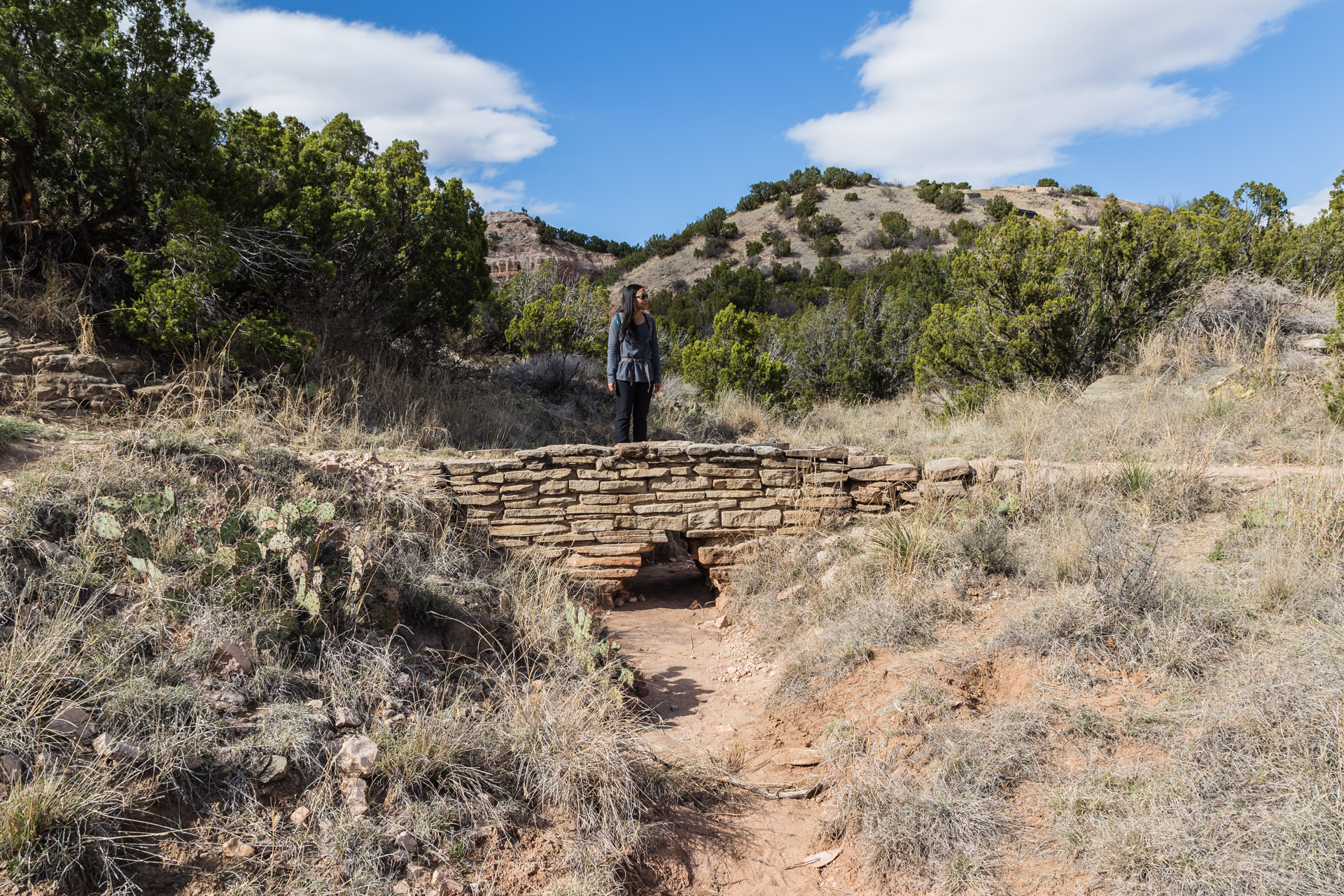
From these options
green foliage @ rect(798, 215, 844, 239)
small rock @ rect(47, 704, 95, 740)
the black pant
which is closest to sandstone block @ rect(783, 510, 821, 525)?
the black pant

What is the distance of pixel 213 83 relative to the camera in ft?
22.7

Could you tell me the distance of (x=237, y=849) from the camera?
253 centimetres

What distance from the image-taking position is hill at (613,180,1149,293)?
29203 mm

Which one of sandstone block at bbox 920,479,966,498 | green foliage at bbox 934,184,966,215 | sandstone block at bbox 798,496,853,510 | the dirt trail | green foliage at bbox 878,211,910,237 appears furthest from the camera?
green foliage at bbox 934,184,966,215

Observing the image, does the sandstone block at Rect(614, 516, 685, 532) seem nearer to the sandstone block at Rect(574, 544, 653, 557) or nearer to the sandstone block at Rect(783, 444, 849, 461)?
the sandstone block at Rect(574, 544, 653, 557)

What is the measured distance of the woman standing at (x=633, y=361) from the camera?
668 centimetres

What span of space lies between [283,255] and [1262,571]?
849 centimetres

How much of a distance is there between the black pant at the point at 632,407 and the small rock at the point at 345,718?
390cm

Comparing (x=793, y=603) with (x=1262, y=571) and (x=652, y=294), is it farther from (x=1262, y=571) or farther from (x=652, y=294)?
(x=652, y=294)

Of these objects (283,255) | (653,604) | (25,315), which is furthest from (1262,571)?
(25,315)

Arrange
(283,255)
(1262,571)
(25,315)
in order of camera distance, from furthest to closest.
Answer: (283,255) < (25,315) < (1262,571)

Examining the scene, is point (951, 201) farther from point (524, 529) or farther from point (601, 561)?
point (524, 529)

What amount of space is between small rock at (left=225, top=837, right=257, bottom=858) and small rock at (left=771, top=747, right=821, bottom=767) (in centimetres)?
232

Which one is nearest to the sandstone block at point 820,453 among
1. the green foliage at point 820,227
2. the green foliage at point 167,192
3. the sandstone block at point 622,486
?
the sandstone block at point 622,486
